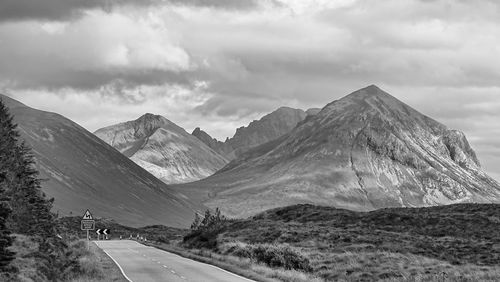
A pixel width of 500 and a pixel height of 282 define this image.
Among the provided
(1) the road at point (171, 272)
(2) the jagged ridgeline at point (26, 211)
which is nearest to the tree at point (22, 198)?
(2) the jagged ridgeline at point (26, 211)

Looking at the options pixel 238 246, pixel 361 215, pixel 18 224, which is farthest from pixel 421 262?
pixel 361 215

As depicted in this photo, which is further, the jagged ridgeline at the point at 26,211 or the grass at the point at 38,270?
the jagged ridgeline at the point at 26,211

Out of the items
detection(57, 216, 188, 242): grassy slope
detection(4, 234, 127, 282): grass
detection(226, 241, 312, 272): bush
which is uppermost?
detection(57, 216, 188, 242): grassy slope

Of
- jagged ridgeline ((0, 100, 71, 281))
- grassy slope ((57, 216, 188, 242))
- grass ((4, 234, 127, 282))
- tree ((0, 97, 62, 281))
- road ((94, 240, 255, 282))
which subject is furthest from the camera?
grassy slope ((57, 216, 188, 242))

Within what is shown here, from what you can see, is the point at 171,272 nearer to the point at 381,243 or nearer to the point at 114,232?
the point at 381,243

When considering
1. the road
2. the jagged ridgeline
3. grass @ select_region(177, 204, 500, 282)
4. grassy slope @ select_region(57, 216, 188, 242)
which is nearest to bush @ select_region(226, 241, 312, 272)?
grass @ select_region(177, 204, 500, 282)

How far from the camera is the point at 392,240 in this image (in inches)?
2889

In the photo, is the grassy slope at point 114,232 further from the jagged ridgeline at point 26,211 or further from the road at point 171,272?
the road at point 171,272

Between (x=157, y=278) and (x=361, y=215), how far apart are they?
74503 mm

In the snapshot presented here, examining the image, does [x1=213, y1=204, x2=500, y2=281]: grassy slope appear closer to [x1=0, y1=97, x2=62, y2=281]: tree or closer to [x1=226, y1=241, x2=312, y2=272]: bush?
[x1=226, y1=241, x2=312, y2=272]: bush

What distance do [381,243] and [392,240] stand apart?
3594 mm

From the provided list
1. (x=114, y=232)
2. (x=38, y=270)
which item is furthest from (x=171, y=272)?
(x=114, y=232)

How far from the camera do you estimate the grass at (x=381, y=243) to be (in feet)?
150

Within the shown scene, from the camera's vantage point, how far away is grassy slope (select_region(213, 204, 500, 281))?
47219mm
